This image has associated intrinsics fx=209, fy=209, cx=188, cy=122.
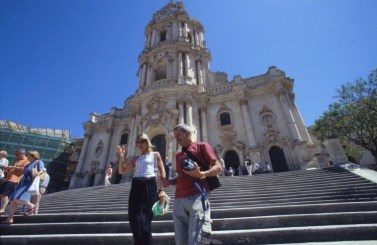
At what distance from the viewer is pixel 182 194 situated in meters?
2.48

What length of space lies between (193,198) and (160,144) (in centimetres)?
1724

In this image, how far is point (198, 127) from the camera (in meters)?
20.0

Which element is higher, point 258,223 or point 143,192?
point 143,192

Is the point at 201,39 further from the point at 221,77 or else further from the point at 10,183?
the point at 10,183

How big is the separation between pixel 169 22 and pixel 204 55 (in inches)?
286

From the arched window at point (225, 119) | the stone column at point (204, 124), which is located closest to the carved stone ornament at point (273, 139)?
the arched window at point (225, 119)

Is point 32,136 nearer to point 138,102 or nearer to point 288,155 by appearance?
point 138,102

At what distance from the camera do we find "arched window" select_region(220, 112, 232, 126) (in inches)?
799

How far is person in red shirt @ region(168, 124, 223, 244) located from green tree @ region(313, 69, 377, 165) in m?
15.6

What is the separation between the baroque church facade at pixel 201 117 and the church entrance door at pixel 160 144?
0.09m


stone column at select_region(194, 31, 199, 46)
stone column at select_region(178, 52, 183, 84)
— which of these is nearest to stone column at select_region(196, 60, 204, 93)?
stone column at select_region(178, 52, 183, 84)

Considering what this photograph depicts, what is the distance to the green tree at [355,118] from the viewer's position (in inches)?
591

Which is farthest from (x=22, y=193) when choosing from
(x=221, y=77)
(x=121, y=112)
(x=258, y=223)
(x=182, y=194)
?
(x=221, y=77)

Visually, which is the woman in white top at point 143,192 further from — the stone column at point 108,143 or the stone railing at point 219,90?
the stone column at point 108,143
